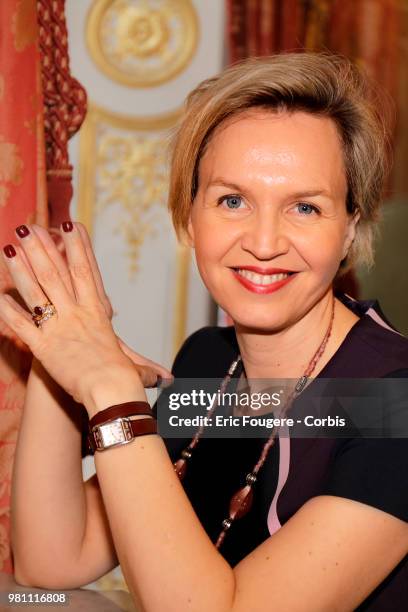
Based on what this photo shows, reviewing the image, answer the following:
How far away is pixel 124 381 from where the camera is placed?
1232 millimetres

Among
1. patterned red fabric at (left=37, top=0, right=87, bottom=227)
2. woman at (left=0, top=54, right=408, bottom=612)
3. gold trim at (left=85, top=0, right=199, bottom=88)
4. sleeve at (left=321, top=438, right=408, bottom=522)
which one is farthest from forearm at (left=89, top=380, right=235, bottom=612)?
gold trim at (left=85, top=0, right=199, bottom=88)

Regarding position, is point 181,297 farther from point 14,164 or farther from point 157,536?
point 157,536

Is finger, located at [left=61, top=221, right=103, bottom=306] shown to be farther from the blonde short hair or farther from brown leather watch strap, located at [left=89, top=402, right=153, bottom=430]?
the blonde short hair

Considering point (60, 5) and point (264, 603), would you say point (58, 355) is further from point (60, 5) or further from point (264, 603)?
point (60, 5)

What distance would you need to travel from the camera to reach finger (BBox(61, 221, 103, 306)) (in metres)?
1.31

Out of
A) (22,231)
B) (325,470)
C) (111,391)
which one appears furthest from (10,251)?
(325,470)

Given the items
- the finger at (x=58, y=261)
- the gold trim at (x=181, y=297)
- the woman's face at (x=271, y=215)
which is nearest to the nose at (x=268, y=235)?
the woman's face at (x=271, y=215)

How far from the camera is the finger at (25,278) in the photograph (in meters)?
1.29

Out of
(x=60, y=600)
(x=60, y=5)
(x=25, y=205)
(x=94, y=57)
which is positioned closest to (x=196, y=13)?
(x=94, y=57)

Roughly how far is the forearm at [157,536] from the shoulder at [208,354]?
1.94 ft

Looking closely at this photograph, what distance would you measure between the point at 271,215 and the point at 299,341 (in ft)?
0.90

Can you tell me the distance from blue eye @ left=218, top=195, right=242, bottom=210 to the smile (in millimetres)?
114

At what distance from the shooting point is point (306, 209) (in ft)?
4.71

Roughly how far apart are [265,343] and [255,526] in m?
0.34
